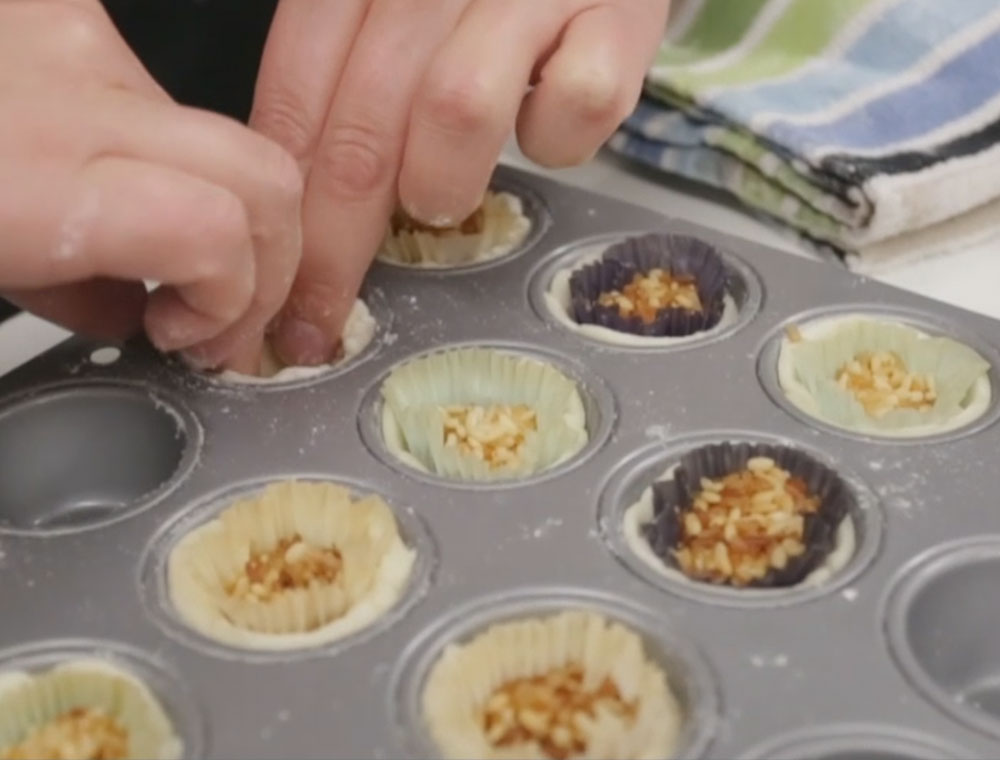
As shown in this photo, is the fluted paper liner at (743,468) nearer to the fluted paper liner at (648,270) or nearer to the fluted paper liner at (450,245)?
the fluted paper liner at (648,270)

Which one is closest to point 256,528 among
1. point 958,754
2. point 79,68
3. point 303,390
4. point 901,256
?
point 303,390

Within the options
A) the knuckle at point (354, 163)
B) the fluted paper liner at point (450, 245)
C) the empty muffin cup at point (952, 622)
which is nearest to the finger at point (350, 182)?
the knuckle at point (354, 163)

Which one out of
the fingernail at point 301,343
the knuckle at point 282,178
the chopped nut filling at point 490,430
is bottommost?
the chopped nut filling at point 490,430

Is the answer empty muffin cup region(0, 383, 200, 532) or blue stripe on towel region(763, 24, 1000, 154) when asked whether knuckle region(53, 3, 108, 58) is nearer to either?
empty muffin cup region(0, 383, 200, 532)

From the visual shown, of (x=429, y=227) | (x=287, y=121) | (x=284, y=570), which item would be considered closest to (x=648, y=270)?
(x=429, y=227)

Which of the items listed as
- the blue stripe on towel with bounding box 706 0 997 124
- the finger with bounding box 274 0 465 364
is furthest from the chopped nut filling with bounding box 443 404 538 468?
the blue stripe on towel with bounding box 706 0 997 124

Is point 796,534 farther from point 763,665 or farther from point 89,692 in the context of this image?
point 89,692
